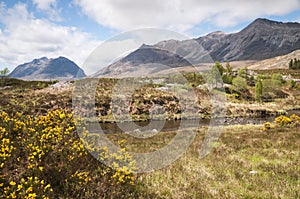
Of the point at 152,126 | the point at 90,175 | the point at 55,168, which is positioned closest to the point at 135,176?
the point at 90,175

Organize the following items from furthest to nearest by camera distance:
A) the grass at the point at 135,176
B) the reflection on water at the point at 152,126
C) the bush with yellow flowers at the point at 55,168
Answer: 1. the reflection on water at the point at 152,126
2. the grass at the point at 135,176
3. the bush with yellow flowers at the point at 55,168

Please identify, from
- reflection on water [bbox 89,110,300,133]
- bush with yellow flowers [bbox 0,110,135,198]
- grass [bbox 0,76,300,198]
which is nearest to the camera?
bush with yellow flowers [bbox 0,110,135,198]

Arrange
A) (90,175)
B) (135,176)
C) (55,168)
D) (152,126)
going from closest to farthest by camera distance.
Result: (55,168)
(90,175)
(135,176)
(152,126)

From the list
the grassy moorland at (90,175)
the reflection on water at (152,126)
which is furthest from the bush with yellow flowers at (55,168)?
the reflection on water at (152,126)

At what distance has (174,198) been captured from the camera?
227 inches

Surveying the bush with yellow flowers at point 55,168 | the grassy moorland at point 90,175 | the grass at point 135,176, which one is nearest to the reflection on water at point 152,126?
the grass at point 135,176

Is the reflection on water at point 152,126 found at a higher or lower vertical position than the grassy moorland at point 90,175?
lower

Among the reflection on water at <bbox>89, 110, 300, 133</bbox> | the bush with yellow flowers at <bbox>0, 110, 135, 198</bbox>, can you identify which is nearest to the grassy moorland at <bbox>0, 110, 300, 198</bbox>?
the bush with yellow flowers at <bbox>0, 110, 135, 198</bbox>

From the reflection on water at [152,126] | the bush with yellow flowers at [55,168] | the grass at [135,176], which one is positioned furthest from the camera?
the reflection on water at [152,126]

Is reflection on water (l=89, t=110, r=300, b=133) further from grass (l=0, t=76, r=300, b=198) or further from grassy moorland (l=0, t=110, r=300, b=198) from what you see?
grassy moorland (l=0, t=110, r=300, b=198)

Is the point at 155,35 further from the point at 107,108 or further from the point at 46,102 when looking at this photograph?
the point at 46,102

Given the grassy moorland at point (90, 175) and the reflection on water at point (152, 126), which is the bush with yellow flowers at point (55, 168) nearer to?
the grassy moorland at point (90, 175)

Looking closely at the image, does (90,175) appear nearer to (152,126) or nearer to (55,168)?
(55,168)

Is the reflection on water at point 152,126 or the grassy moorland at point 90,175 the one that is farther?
the reflection on water at point 152,126
